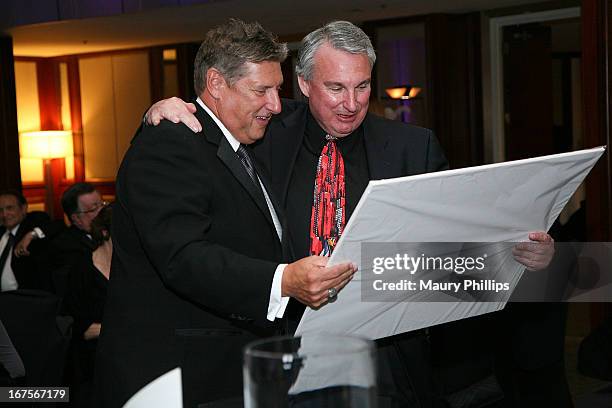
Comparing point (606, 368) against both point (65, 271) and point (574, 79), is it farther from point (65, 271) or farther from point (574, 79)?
point (574, 79)

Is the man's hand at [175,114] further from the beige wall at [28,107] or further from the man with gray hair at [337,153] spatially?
the beige wall at [28,107]

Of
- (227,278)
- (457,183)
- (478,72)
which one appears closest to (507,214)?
(457,183)

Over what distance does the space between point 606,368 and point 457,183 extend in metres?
1.07

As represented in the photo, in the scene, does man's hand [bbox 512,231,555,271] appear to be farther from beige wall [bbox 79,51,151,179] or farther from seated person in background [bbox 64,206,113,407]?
beige wall [bbox 79,51,151,179]

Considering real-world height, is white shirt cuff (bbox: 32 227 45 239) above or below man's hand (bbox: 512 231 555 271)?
below

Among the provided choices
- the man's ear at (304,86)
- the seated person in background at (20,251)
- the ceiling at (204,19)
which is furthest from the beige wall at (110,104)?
the man's ear at (304,86)

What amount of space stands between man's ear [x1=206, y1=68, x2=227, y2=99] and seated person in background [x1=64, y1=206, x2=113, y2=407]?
2266 millimetres

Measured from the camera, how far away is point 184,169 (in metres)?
1.80

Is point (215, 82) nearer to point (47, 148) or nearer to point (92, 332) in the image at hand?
point (92, 332)

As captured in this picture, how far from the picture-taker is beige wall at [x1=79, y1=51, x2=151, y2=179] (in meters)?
11.1

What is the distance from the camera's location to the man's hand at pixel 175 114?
74.4 inches

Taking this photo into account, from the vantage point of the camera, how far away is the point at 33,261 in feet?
18.1

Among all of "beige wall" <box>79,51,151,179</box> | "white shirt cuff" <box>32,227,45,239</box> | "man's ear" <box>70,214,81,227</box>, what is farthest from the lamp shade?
"man's ear" <box>70,214,81,227</box>

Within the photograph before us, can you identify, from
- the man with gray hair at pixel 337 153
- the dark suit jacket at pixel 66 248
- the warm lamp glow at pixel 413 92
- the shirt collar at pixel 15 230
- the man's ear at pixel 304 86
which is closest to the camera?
the man with gray hair at pixel 337 153
